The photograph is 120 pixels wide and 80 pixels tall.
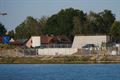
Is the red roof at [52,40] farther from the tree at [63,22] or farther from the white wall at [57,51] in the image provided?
the white wall at [57,51]

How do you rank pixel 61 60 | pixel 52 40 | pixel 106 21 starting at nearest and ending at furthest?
pixel 61 60, pixel 52 40, pixel 106 21

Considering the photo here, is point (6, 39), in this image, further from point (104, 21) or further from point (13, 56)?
point (104, 21)

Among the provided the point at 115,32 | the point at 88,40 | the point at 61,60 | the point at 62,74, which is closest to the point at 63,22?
the point at 115,32

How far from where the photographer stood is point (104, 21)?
196 meters

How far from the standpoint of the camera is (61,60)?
111m

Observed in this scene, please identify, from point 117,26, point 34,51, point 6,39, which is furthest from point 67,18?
point 34,51

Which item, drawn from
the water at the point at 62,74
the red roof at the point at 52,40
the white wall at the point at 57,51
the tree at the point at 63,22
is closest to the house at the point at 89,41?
the red roof at the point at 52,40

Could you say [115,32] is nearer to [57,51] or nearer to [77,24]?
[77,24]

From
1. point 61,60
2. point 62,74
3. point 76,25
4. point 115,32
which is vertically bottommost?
point 62,74

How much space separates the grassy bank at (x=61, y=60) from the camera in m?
109

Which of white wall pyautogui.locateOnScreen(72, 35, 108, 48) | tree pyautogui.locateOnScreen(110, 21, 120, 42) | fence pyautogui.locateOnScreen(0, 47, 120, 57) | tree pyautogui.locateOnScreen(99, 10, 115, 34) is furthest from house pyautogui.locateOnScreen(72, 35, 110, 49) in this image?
tree pyautogui.locateOnScreen(99, 10, 115, 34)

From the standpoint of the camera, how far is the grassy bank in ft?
358

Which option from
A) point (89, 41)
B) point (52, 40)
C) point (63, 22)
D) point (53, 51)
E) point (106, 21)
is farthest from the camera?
point (106, 21)

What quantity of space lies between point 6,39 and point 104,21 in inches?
1972
